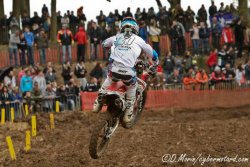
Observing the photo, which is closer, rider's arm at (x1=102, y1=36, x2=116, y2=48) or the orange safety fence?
rider's arm at (x1=102, y1=36, x2=116, y2=48)

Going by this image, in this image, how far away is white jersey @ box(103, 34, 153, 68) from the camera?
10562 millimetres

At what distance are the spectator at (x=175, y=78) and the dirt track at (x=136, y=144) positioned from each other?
19.7 ft

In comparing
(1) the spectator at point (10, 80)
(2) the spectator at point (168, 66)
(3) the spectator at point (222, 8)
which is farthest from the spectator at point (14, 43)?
(3) the spectator at point (222, 8)

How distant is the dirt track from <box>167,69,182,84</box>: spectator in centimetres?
599

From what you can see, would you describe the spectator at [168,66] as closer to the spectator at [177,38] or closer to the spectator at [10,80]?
the spectator at [177,38]

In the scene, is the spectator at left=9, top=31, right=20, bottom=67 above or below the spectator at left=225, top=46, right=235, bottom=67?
above

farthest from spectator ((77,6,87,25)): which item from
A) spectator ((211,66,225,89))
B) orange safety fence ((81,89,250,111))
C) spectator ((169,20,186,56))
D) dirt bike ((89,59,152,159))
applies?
dirt bike ((89,59,152,159))

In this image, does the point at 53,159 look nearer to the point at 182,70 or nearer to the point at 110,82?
the point at 110,82

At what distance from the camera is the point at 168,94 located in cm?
2259

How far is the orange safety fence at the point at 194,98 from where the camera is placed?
22594mm

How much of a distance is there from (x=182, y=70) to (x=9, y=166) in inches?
520

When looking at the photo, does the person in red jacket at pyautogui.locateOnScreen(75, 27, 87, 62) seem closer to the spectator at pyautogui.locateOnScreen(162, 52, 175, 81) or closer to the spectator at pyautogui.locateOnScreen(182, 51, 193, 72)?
the spectator at pyautogui.locateOnScreen(162, 52, 175, 81)

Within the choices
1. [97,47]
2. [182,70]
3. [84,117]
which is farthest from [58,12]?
[84,117]

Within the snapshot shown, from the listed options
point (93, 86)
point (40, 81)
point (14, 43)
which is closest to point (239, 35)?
point (93, 86)
